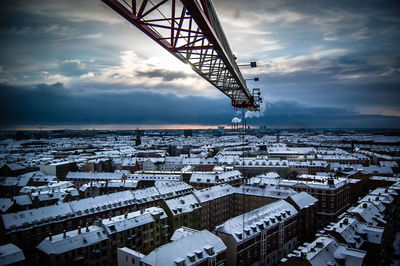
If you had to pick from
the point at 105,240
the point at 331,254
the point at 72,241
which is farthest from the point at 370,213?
the point at 72,241

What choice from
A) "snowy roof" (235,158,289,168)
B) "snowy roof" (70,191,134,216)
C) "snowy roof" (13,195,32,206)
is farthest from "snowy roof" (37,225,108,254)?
"snowy roof" (235,158,289,168)

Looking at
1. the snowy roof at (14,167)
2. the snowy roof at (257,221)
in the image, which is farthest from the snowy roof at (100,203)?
the snowy roof at (14,167)

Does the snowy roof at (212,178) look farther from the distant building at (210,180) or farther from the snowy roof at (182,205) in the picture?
the snowy roof at (182,205)

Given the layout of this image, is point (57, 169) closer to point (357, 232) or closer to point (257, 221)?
point (257, 221)

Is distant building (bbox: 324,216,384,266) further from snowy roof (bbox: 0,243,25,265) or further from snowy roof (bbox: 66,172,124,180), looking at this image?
snowy roof (bbox: 66,172,124,180)

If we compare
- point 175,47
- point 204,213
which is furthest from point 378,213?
point 175,47

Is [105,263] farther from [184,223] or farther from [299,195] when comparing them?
[299,195]
